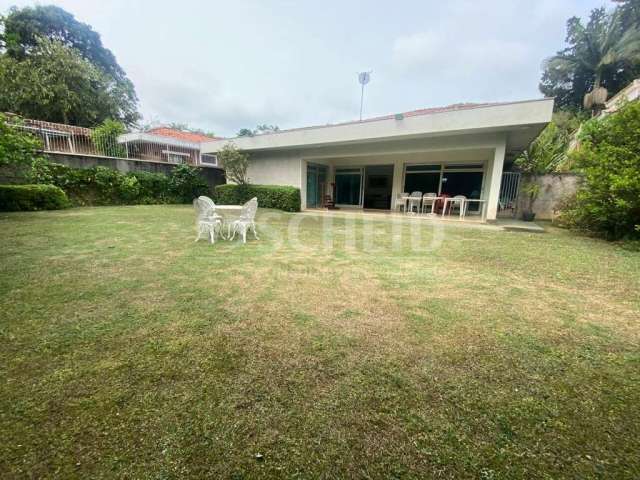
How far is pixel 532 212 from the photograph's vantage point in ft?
31.9

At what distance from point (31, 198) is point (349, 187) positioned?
12426 mm

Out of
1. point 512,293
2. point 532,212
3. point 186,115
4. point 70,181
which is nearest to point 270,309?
point 512,293

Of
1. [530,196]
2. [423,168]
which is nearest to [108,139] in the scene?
[423,168]

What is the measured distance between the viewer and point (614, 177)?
5449 millimetres

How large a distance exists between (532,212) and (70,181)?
693 inches

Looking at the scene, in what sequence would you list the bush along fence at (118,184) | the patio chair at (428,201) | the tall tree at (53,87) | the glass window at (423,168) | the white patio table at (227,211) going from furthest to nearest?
the tall tree at (53,87) < the glass window at (423,168) < the patio chair at (428,201) < the bush along fence at (118,184) < the white patio table at (227,211)

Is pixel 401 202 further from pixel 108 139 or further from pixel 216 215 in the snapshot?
pixel 108 139

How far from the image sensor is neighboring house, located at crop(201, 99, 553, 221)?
7844mm

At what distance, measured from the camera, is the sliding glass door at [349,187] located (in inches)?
550

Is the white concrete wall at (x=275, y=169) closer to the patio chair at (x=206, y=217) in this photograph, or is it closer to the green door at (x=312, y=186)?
the green door at (x=312, y=186)

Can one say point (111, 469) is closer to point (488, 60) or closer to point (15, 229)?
point (15, 229)

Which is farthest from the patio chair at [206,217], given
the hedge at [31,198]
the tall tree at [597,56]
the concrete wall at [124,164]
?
the tall tree at [597,56]

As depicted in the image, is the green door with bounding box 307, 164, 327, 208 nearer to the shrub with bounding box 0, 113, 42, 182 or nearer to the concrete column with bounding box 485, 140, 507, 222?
the concrete column with bounding box 485, 140, 507, 222

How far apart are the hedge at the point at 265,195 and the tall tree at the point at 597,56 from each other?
2233cm
